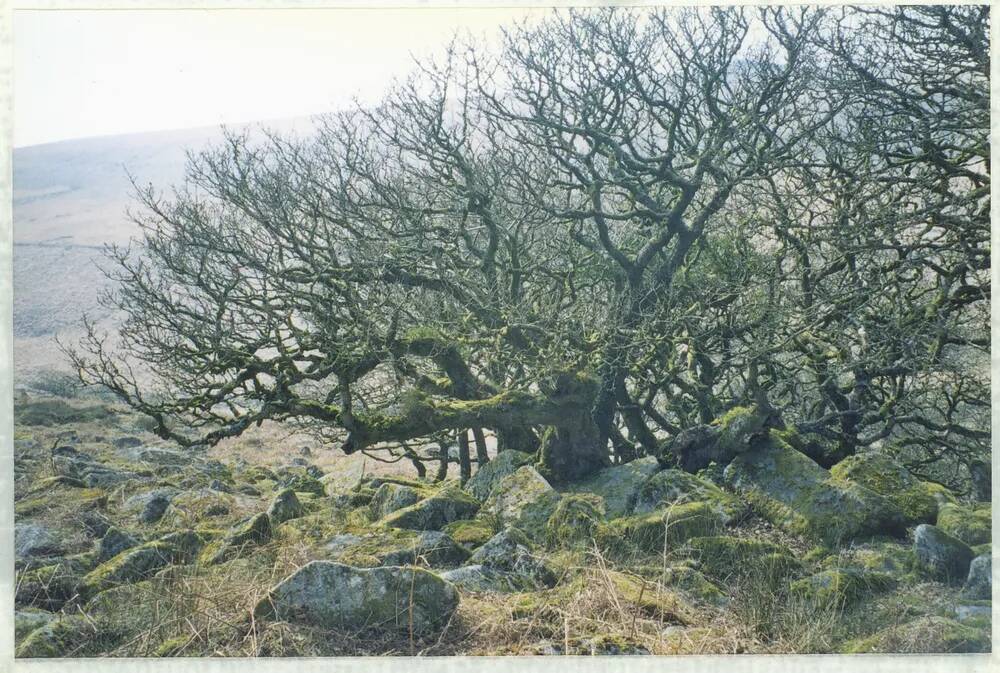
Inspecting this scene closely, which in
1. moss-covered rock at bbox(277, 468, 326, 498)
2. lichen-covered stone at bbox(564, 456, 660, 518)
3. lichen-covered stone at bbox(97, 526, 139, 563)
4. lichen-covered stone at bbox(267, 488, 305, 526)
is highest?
lichen-covered stone at bbox(97, 526, 139, 563)

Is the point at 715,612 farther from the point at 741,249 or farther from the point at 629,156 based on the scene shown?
the point at 629,156

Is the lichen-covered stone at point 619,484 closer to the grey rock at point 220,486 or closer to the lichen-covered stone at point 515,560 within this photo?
the lichen-covered stone at point 515,560

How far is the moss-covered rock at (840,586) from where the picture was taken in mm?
7480

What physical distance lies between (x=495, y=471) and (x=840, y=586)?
6181mm

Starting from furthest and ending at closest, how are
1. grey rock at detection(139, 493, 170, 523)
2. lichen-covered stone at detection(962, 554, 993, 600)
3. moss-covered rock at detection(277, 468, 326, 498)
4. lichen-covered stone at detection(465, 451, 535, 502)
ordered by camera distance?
moss-covered rock at detection(277, 468, 326, 498) → lichen-covered stone at detection(465, 451, 535, 502) → grey rock at detection(139, 493, 170, 523) → lichen-covered stone at detection(962, 554, 993, 600)

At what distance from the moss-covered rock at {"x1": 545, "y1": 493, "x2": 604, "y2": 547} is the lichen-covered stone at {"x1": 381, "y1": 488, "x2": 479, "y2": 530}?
1.33m

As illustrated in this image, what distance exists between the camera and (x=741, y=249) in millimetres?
12188

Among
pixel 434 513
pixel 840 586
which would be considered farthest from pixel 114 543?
pixel 840 586

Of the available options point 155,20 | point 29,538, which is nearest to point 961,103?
point 155,20

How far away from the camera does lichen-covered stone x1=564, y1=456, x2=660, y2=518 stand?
11.3 m

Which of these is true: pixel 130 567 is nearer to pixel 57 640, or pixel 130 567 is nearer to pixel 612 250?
pixel 57 640

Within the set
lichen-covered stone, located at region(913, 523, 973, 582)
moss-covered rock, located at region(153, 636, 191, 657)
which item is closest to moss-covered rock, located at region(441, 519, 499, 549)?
moss-covered rock, located at region(153, 636, 191, 657)

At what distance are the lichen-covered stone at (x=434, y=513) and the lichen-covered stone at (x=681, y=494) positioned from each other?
2118mm

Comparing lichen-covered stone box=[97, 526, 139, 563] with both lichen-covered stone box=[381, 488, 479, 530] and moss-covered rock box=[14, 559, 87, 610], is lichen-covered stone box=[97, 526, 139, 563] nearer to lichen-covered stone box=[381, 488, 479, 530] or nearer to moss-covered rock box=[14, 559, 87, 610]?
moss-covered rock box=[14, 559, 87, 610]
